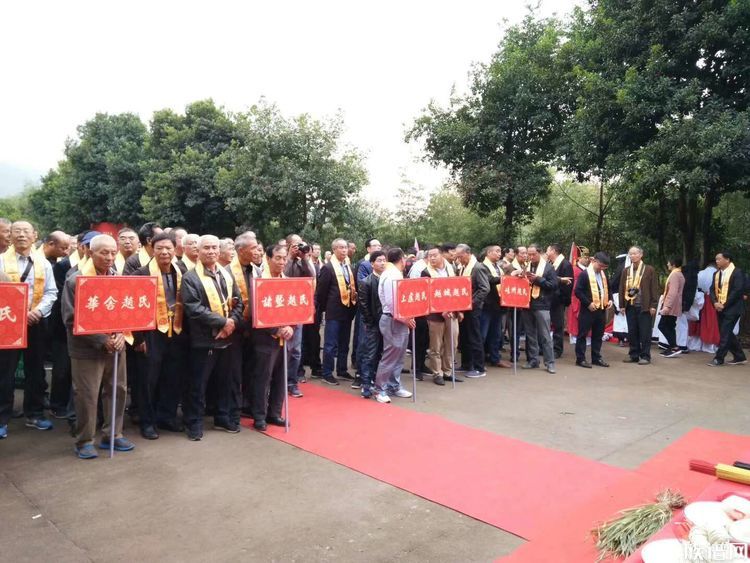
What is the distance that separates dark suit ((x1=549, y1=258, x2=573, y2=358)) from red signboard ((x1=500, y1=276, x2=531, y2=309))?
1.19 m

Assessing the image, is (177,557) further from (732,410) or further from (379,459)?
(732,410)

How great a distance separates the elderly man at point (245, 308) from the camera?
4.68 meters

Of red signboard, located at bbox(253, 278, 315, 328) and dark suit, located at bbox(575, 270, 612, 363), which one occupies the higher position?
red signboard, located at bbox(253, 278, 315, 328)

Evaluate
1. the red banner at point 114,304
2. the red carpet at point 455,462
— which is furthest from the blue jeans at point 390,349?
the red banner at point 114,304

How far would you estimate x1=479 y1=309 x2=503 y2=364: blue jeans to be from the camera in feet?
24.6

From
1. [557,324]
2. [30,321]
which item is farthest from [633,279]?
[30,321]

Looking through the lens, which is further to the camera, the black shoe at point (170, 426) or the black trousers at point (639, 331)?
the black trousers at point (639, 331)

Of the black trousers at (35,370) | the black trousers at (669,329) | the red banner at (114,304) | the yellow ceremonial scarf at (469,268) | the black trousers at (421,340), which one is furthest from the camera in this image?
the black trousers at (669,329)

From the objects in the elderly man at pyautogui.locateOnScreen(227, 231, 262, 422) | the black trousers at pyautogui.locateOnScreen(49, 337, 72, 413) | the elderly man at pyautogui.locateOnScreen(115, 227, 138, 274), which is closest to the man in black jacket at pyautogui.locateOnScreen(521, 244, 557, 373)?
the elderly man at pyautogui.locateOnScreen(227, 231, 262, 422)

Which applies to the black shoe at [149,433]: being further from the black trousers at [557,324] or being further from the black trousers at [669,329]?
the black trousers at [669,329]

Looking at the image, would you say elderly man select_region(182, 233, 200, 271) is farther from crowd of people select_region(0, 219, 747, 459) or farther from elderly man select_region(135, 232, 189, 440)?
elderly man select_region(135, 232, 189, 440)

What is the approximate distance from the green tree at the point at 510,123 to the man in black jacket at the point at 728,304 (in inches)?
225

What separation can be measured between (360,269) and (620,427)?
3.46 meters

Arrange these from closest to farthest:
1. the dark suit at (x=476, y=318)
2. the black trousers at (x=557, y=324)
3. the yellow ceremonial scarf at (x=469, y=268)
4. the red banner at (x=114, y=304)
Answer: the red banner at (x=114, y=304)
the dark suit at (x=476, y=318)
the yellow ceremonial scarf at (x=469, y=268)
the black trousers at (x=557, y=324)
